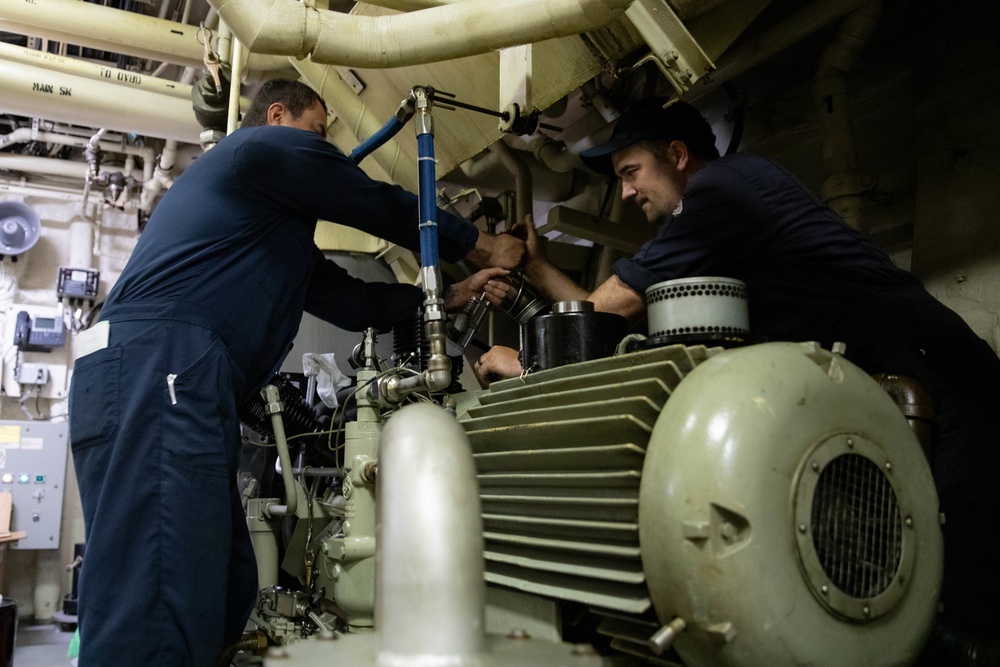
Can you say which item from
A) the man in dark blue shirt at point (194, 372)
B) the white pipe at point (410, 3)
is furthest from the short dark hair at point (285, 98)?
the white pipe at point (410, 3)

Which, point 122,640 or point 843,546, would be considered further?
point 122,640

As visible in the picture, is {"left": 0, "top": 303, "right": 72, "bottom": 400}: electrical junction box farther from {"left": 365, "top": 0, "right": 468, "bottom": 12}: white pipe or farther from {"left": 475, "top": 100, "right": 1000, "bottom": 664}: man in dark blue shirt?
{"left": 475, "top": 100, "right": 1000, "bottom": 664}: man in dark blue shirt

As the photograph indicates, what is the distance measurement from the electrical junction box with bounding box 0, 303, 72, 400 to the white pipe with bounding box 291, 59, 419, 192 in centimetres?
344

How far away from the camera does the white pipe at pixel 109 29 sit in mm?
2897

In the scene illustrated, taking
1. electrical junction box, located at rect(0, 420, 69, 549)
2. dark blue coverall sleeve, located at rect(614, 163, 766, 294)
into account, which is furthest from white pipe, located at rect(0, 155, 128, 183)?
dark blue coverall sleeve, located at rect(614, 163, 766, 294)

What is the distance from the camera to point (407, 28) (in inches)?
56.1

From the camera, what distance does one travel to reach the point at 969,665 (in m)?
1.13

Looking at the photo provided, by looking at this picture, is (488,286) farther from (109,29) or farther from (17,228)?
(17,228)

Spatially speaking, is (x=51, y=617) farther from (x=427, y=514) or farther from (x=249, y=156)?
(x=427, y=514)

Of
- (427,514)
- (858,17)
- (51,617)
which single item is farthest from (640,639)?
(51,617)

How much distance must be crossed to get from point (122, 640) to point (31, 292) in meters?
4.72

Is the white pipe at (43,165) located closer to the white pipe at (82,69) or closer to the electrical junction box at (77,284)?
the electrical junction box at (77,284)

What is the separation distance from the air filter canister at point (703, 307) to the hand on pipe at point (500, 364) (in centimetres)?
52

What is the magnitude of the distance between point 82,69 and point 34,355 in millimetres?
2703
